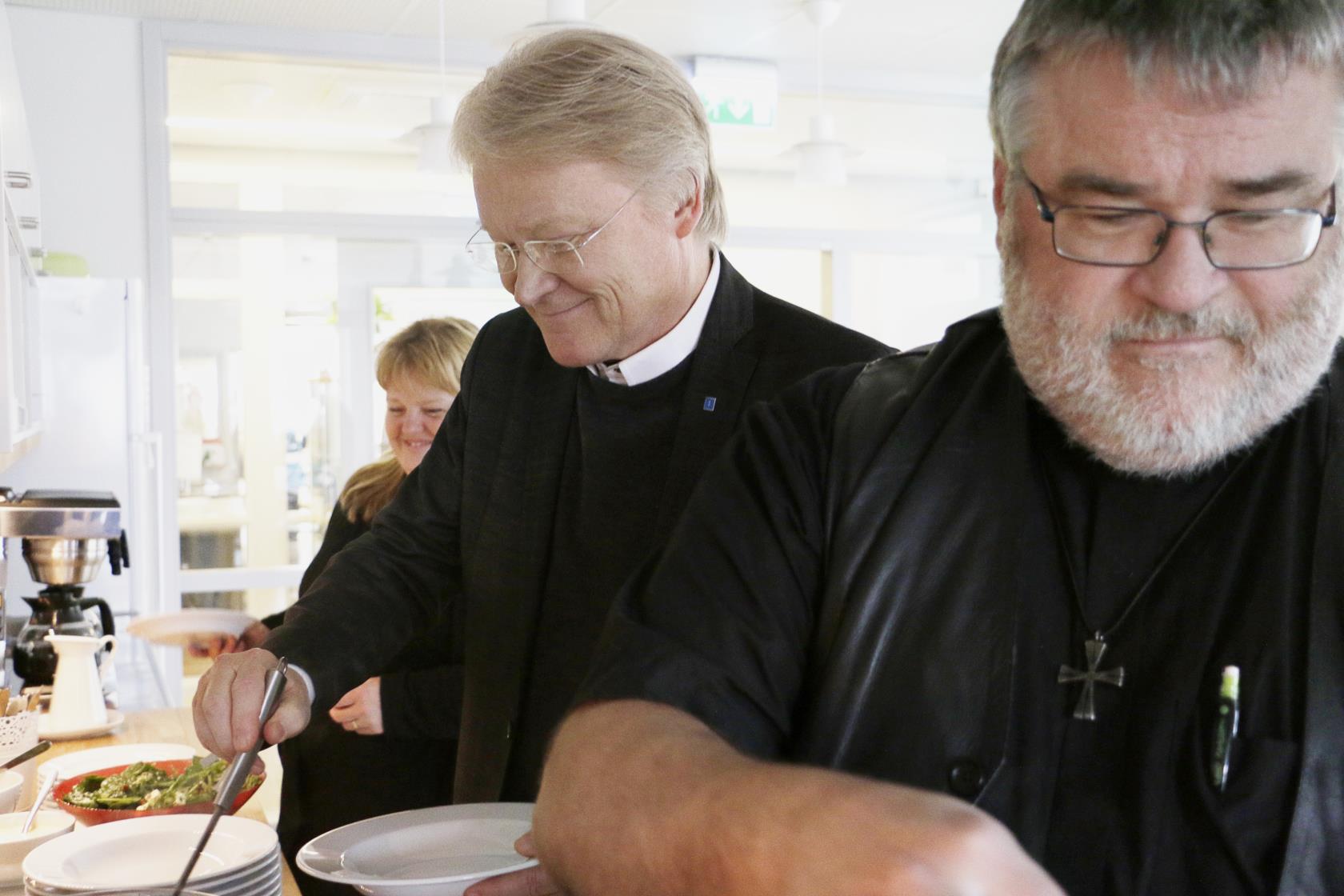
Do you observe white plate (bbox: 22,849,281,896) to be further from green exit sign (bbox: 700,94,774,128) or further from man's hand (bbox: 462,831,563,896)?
green exit sign (bbox: 700,94,774,128)

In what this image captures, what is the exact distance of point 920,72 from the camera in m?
6.95

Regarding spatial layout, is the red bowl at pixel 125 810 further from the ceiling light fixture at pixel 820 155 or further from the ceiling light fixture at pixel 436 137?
the ceiling light fixture at pixel 820 155

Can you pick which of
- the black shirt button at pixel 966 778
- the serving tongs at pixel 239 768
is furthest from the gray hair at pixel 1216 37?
the serving tongs at pixel 239 768

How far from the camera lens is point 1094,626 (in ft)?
3.55

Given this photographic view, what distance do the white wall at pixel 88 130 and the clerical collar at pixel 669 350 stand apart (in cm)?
438

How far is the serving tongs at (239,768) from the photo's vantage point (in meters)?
1.39

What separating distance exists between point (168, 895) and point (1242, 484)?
3.19 feet

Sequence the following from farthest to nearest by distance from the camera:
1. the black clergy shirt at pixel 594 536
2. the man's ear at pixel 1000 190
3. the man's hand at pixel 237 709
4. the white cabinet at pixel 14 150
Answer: the white cabinet at pixel 14 150
the black clergy shirt at pixel 594 536
the man's hand at pixel 237 709
the man's ear at pixel 1000 190

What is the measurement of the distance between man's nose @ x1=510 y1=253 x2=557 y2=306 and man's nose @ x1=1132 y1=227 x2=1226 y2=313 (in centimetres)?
94

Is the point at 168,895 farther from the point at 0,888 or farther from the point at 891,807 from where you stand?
the point at 891,807

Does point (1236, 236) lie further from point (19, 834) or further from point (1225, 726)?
point (19, 834)

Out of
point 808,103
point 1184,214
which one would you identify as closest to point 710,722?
point 1184,214

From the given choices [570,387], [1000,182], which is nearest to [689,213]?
[570,387]

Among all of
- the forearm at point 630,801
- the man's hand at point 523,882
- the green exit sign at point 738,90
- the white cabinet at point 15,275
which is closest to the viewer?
the forearm at point 630,801
